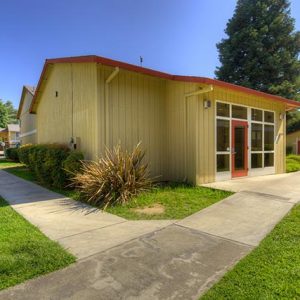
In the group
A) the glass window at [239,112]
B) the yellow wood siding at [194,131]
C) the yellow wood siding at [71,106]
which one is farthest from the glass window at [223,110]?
the yellow wood siding at [71,106]

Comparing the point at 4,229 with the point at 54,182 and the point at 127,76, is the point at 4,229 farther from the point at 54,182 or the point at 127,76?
the point at 127,76

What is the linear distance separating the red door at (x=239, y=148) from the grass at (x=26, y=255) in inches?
285

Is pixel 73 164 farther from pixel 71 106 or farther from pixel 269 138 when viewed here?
pixel 269 138

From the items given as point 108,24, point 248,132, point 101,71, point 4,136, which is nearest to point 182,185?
point 248,132

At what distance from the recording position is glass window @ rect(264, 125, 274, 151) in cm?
1104

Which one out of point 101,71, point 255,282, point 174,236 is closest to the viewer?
point 255,282

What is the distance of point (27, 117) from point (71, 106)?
13628 millimetres

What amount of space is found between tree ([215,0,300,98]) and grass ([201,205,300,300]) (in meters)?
18.0

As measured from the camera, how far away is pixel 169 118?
9516 millimetres

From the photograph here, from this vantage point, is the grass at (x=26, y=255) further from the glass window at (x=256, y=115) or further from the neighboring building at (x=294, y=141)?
the neighboring building at (x=294, y=141)

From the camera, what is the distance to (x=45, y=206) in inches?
257

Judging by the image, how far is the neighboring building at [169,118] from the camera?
832cm

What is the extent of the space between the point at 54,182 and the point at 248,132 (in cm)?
746

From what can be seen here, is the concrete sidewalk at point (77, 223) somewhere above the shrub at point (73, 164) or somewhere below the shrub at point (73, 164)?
below
